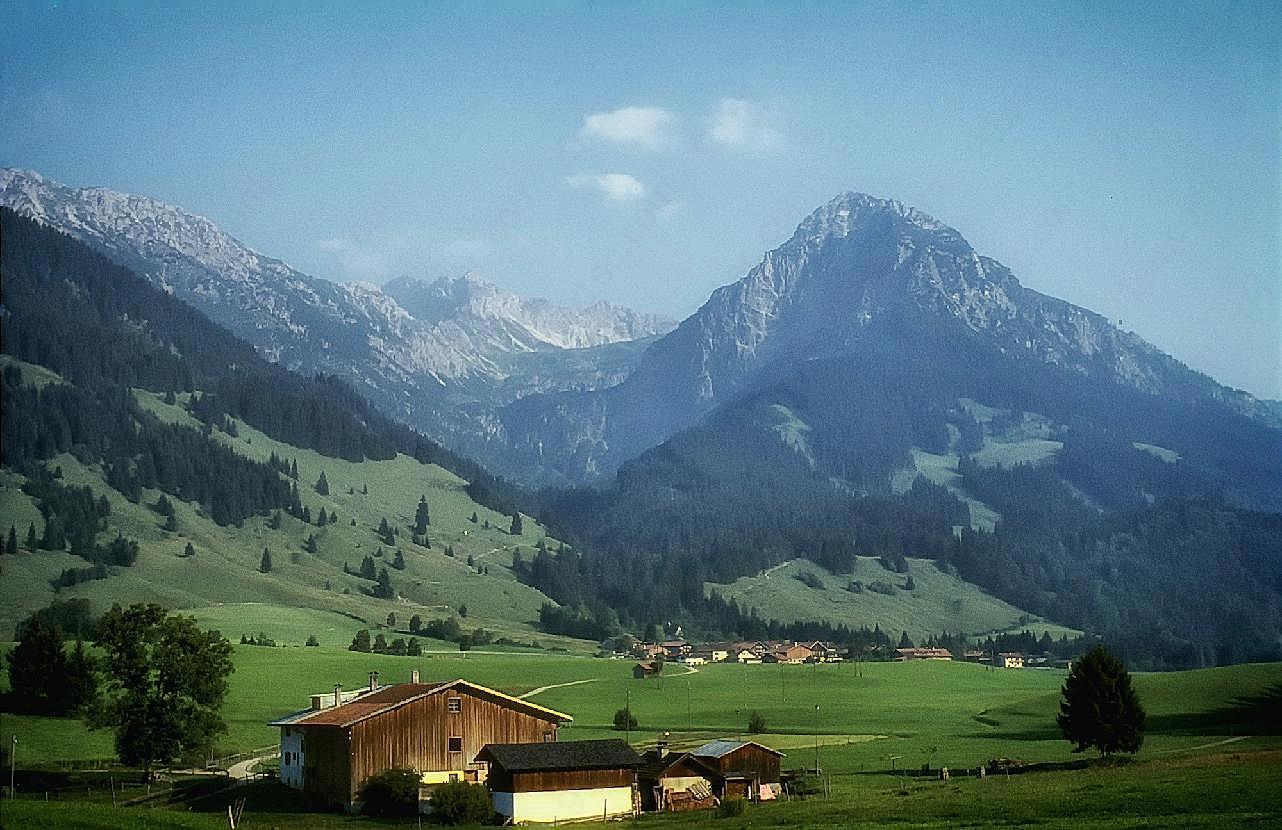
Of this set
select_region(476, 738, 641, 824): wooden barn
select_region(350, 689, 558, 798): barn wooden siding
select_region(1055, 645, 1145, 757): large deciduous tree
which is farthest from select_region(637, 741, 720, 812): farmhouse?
select_region(1055, 645, 1145, 757): large deciduous tree

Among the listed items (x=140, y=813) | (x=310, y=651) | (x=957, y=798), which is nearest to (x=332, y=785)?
(x=140, y=813)

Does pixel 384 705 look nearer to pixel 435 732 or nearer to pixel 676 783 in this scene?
pixel 435 732

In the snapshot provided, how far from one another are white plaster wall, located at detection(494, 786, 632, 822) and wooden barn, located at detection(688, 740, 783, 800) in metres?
6.75

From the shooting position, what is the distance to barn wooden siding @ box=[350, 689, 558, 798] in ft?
252

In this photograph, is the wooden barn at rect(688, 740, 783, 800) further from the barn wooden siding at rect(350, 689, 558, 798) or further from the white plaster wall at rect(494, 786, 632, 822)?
the barn wooden siding at rect(350, 689, 558, 798)

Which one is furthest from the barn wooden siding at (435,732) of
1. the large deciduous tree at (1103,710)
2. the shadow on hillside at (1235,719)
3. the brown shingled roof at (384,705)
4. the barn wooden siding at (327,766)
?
the shadow on hillside at (1235,719)

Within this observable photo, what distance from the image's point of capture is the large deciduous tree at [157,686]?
84125 millimetres

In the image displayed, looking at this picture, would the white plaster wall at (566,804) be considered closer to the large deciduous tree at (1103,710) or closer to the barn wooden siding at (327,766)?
the barn wooden siding at (327,766)

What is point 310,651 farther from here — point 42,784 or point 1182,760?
point 1182,760

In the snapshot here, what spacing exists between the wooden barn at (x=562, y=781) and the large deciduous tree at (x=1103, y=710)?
30.8m

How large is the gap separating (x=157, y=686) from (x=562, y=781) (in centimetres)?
2942

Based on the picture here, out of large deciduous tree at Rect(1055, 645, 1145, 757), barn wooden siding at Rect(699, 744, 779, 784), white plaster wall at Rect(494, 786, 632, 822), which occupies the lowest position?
white plaster wall at Rect(494, 786, 632, 822)

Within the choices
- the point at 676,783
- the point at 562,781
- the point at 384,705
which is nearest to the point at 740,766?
the point at 676,783

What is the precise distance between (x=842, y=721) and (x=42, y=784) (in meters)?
78.5
